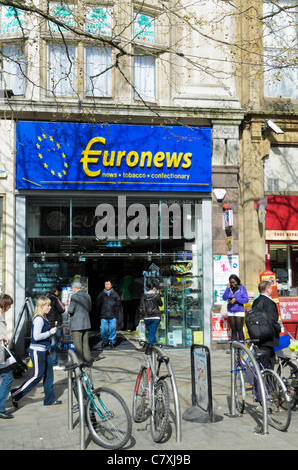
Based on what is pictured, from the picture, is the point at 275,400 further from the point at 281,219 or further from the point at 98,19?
the point at 98,19

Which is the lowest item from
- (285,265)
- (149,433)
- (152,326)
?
(149,433)

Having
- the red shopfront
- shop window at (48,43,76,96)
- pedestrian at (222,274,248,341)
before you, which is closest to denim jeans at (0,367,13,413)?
pedestrian at (222,274,248,341)

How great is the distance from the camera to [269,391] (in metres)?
7.13

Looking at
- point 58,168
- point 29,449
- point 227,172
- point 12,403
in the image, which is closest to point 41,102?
point 58,168

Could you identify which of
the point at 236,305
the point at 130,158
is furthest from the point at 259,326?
the point at 130,158

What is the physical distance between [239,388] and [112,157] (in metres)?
7.62

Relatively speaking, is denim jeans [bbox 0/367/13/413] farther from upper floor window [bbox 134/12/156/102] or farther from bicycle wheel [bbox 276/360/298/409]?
upper floor window [bbox 134/12/156/102]

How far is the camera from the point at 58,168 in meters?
13.4

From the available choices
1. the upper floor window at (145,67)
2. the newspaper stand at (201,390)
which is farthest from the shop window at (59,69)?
the newspaper stand at (201,390)

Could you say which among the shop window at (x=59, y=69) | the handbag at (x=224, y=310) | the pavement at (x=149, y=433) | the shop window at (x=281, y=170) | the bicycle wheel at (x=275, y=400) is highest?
the shop window at (x=59, y=69)

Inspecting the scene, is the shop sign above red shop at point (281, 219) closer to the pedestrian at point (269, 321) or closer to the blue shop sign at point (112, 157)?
the blue shop sign at point (112, 157)

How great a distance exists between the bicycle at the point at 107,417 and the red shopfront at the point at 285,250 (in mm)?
9182

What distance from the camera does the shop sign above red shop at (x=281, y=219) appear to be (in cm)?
1449

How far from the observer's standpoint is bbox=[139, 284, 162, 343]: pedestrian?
42.7 feet
